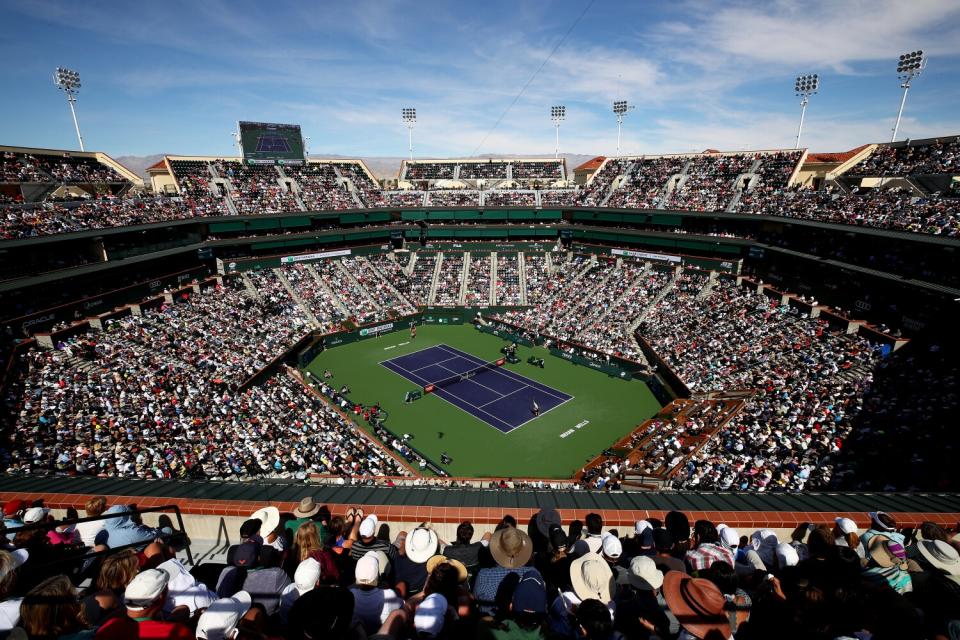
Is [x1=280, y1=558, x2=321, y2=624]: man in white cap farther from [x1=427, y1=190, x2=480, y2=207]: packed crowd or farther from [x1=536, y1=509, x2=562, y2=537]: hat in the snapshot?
[x1=427, y1=190, x2=480, y2=207]: packed crowd

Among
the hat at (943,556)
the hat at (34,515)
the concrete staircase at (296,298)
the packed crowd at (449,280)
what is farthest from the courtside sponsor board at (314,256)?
the hat at (943,556)

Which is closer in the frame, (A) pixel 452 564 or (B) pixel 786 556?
(A) pixel 452 564

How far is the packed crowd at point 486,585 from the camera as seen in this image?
13.6ft

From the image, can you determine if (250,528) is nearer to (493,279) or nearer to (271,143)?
(493,279)

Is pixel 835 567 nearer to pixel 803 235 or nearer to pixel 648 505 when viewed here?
pixel 648 505

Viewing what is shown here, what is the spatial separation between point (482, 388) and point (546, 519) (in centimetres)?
2568

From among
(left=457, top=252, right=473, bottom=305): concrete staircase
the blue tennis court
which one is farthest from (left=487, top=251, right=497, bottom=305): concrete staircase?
the blue tennis court

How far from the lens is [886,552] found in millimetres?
5727

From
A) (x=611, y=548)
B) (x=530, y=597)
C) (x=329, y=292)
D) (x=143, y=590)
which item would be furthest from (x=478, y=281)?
(x=143, y=590)

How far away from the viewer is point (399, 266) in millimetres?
53688

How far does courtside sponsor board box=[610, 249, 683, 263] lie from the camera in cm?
4456

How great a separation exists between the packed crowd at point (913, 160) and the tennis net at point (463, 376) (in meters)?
34.9

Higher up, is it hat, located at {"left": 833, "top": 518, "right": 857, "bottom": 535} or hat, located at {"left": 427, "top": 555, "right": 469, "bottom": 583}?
hat, located at {"left": 427, "top": 555, "right": 469, "bottom": 583}

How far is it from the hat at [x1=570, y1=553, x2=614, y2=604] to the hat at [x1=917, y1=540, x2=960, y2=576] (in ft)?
14.6
